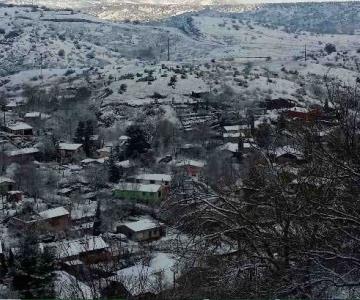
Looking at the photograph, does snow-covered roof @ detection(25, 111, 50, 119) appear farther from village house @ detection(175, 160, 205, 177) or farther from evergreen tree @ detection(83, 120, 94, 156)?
village house @ detection(175, 160, 205, 177)

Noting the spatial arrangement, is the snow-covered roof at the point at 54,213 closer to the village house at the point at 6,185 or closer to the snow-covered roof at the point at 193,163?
the village house at the point at 6,185

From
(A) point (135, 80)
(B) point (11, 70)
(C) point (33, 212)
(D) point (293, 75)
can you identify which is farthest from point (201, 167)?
(B) point (11, 70)

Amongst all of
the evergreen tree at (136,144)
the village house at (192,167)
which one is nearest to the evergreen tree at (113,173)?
the evergreen tree at (136,144)

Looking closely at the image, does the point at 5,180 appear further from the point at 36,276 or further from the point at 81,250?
the point at 36,276

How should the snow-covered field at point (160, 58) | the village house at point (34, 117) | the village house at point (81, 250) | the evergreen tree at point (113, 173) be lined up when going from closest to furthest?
the village house at point (81, 250), the evergreen tree at point (113, 173), the village house at point (34, 117), the snow-covered field at point (160, 58)

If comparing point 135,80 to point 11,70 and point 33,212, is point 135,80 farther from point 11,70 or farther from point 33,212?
point 33,212

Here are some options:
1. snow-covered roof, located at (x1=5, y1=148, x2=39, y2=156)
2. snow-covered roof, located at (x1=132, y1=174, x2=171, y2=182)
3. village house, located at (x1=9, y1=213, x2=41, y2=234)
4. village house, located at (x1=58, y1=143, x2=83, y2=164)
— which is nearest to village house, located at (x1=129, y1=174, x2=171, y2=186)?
snow-covered roof, located at (x1=132, y1=174, x2=171, y2=182)

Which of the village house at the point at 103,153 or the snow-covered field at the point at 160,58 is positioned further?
the snow-covered field at the point at 160,58
